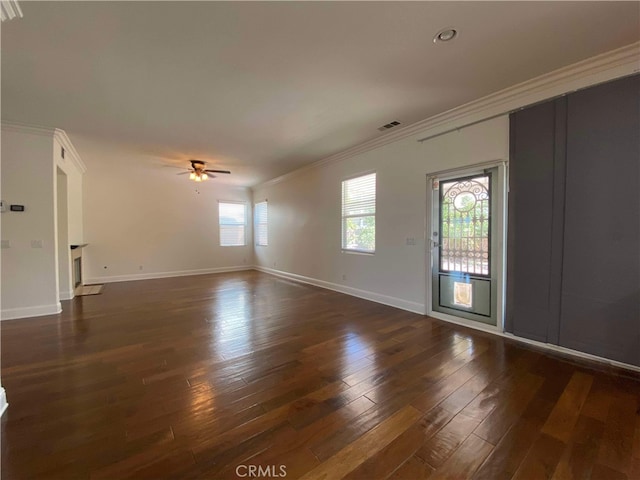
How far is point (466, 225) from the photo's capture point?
3629 millimetres

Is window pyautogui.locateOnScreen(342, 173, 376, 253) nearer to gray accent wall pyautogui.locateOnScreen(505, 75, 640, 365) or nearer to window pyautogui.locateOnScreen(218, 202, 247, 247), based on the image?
gray accent wall pyautogui.locateOnScreen(505, 75, 640, 365)

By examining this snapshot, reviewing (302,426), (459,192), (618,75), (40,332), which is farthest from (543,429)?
(40,332)

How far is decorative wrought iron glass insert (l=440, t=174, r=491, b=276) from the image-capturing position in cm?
345

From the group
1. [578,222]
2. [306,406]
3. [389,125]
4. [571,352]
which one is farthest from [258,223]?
[571,352]

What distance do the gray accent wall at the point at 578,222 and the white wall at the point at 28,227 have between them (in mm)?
6446

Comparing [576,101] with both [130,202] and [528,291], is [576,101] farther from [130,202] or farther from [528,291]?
→ [130,202]

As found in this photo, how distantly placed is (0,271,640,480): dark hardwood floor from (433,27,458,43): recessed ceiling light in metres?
2.83

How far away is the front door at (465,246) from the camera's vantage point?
3391mm

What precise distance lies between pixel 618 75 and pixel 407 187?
235cm

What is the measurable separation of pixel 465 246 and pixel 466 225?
0.93 feet

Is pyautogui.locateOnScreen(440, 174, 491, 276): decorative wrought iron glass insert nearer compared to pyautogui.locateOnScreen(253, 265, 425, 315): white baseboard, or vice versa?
pyautogui.locateOnScreen(440, 174, 491, 276): decorative wrought iron glass insert

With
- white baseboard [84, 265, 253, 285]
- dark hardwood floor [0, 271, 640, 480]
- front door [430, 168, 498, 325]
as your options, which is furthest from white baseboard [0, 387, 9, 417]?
white baseboard [84, 265, 253, 285]

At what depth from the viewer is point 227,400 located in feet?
6.63

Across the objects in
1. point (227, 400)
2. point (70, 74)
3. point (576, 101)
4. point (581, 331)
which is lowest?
point (227, 400)
